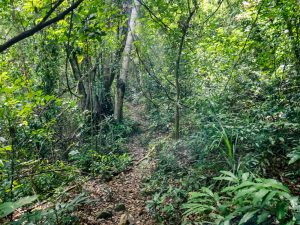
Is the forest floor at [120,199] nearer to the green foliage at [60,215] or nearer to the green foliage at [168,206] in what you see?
the green foliage at [168,206]

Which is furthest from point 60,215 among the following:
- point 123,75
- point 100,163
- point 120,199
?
point 123,75

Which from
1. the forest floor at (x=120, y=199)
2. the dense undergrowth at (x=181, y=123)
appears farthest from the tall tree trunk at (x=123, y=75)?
the forest floor at (x=120, y=199)

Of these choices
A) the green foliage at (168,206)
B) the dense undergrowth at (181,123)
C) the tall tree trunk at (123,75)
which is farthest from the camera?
the tall tree trunk at (123,75)

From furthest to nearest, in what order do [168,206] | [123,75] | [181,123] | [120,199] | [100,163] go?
[123,75] < [181,123] < [100,163] < [120,199] < [168,206]

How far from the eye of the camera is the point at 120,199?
5129 mm

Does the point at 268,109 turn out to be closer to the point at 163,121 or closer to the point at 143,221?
the point at 143,221

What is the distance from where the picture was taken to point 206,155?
5.19 meters

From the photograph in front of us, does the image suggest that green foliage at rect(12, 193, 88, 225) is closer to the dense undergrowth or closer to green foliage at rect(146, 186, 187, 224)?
the dense undergrowth

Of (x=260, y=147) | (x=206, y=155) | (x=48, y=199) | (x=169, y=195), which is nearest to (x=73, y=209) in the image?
(x=48, y=199)

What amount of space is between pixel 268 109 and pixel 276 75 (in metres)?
1.14

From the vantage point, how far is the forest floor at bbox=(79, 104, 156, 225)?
14.0 feet

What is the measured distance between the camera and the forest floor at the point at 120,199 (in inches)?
169

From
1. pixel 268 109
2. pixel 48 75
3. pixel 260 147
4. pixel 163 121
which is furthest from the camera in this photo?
pixel 163 121

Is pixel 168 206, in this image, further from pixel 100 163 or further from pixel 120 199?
pixel 100 163
